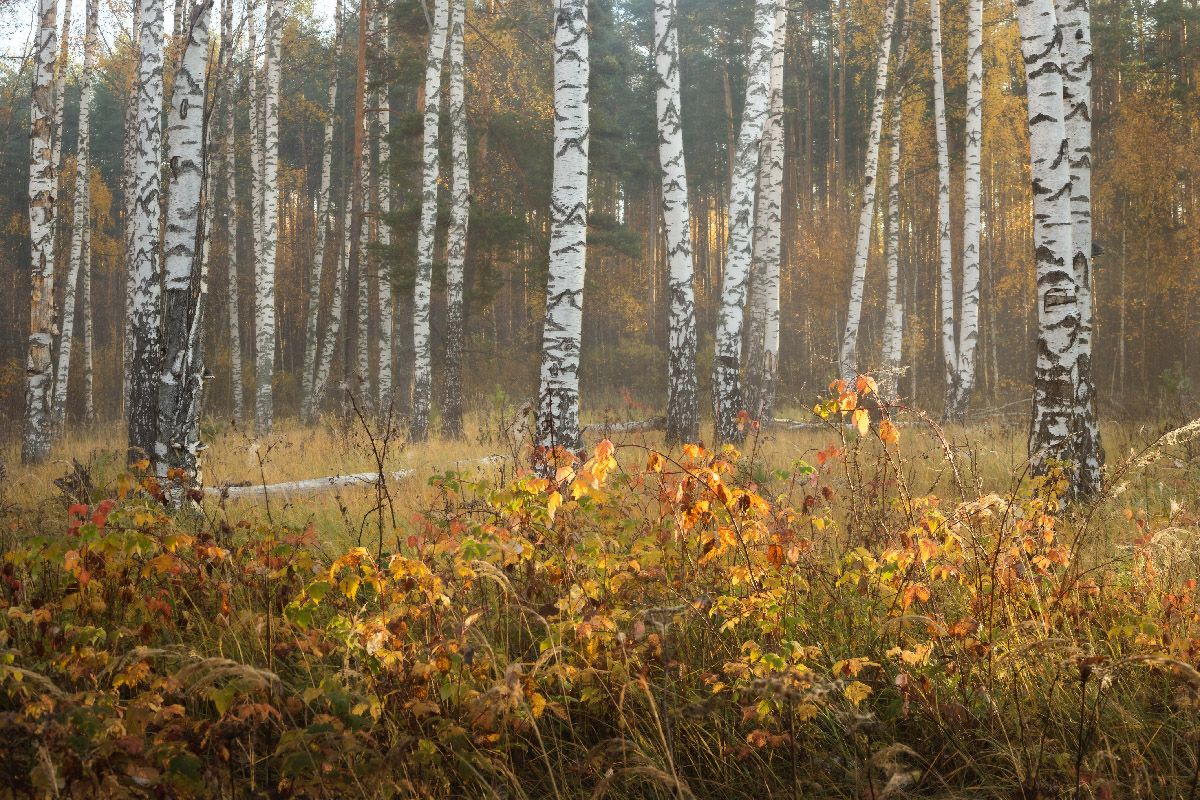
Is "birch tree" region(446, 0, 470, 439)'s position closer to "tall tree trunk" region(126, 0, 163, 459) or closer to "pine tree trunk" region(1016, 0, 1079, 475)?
"tall tree trunk" region(126, 0, 163, 459)

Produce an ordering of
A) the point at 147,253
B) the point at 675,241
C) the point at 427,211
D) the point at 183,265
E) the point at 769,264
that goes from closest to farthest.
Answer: the point at 183,265 < the point at 147,253 < the point at 675,241 < the point at 427,211 < the point at 769,264

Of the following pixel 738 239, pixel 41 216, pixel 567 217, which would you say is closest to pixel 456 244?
pixel 738 239

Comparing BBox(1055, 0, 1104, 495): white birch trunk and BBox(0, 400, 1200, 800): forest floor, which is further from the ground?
BBox(1055, 0, 1104, 495): white birch trunk

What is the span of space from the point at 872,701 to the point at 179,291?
589cm

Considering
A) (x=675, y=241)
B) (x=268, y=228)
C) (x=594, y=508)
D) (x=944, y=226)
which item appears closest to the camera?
(x=594, y=508)

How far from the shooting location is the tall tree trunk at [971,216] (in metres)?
11.7

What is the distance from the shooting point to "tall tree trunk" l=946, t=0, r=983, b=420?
11703mm

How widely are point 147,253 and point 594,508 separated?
5.63 meters

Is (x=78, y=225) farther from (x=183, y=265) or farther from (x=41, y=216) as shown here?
(x=183, y=265)

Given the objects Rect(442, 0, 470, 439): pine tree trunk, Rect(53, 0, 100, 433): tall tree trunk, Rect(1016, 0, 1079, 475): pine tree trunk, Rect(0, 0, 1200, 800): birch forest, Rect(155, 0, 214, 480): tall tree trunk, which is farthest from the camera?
Rect(53, 0, 100, 433): tall tree trunk

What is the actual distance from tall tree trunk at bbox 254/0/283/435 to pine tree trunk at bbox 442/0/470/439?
10.2 ft

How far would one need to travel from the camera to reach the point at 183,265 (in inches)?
235

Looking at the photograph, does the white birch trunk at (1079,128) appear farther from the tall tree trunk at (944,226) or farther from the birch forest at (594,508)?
the tall tree trunk at (944,226)

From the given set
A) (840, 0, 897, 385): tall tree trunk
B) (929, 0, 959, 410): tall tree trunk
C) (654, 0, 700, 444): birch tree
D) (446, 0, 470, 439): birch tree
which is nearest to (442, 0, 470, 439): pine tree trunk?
(446, 0, 470, 439): birch tree
